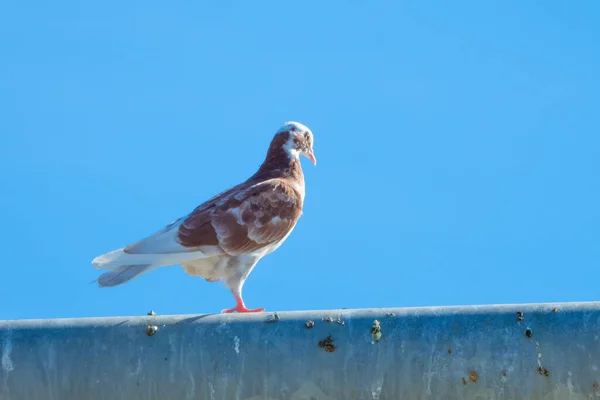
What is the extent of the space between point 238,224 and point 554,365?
457 centimetres

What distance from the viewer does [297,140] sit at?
880cm

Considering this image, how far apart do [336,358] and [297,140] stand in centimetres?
553

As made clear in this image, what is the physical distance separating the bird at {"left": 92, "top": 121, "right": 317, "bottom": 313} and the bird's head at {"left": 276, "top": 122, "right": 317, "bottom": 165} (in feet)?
0.61

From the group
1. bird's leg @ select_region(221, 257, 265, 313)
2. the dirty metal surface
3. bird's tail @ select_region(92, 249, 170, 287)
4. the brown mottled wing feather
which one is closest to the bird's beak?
the brown mottled wing feather

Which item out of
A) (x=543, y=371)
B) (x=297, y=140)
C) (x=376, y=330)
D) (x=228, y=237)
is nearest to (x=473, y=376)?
(x=543, y=371)

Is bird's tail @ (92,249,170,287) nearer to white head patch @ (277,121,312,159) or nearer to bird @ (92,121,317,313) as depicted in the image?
bird @ (92,121,317,313)

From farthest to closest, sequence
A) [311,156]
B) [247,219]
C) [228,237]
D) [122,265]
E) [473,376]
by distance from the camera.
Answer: [311,156] < [247,219] < [228,237] < [122,265] < [473,376]

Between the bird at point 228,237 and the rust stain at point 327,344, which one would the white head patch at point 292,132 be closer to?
the bird at point 228,237

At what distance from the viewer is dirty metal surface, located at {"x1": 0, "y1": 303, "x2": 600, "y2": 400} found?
3365 millimetres

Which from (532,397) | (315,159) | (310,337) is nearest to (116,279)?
(315,159)

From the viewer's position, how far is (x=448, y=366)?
337 cm

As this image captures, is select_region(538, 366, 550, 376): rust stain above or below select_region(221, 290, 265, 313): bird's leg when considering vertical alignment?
below

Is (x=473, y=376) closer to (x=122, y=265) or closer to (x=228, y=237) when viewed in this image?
(x=122, y=265)

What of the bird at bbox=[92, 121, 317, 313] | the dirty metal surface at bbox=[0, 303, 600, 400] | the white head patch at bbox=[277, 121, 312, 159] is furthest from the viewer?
the white head patch at bbox=[277, 121, 312, 159]
